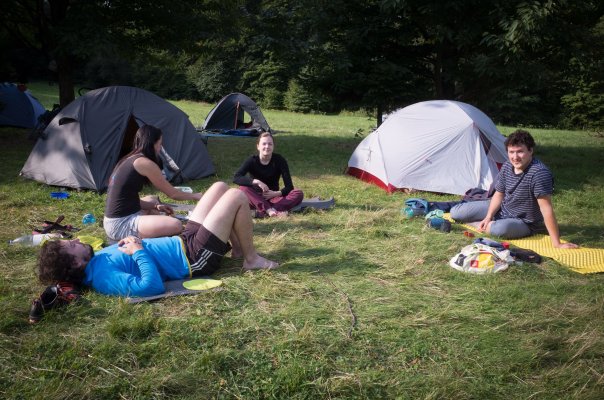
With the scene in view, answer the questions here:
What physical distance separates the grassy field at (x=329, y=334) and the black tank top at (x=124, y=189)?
89cm

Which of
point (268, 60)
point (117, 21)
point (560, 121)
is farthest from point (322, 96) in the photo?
point (268, 60)

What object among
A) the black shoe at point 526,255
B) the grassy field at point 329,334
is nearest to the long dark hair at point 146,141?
the grassy field at point 329,334

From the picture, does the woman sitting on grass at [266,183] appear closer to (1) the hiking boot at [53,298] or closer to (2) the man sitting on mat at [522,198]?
(2) the man sitting on mat at [522,198]

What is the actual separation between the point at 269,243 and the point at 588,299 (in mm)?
2781

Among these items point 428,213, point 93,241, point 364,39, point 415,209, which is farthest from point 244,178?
point 364,39

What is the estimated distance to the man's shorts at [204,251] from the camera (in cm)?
376

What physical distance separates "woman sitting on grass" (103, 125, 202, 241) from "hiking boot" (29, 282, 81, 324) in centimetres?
96

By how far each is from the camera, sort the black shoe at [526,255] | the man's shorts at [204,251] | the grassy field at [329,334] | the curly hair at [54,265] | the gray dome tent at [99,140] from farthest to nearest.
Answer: the gray dome tent at [99,140], the black shoe at [526,255], the man's shorts at [204,251], the curly hair at [54,265], the grassy field at [329,334]

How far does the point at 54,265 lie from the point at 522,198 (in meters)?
4.42

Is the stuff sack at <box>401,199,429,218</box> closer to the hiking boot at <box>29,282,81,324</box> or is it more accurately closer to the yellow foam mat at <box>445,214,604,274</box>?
the yellow foam mat at <box>445,214,604,274</box>

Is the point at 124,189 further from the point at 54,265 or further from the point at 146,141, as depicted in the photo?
the point at 54,265

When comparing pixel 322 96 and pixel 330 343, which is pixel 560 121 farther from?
pixel 330 343

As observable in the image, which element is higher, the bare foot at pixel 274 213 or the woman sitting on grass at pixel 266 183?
the woman sitting on grass at pixel 266 183

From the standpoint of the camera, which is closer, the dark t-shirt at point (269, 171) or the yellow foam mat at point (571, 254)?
the yellow foam mat at point (571, 254)
